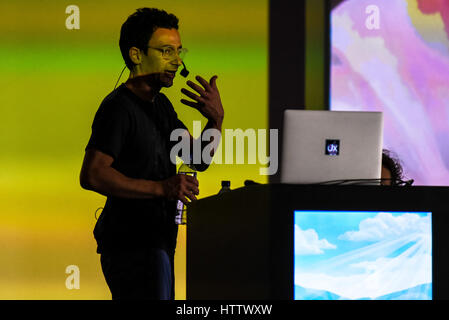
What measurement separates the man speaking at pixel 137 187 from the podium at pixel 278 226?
0.42 meters

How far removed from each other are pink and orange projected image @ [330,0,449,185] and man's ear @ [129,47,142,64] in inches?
64.3

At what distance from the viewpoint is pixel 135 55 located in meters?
3.36

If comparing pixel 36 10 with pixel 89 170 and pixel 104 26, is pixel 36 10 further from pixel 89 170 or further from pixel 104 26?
pixel 89 170

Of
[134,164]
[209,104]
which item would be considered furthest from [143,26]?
[134,164]

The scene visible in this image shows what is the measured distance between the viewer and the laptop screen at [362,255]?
2188mm

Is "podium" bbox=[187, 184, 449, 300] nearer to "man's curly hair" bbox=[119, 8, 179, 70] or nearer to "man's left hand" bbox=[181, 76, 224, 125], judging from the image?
"man's left hand" bbox=[181, 76, 224, 125]

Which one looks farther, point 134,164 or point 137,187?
point 134,164

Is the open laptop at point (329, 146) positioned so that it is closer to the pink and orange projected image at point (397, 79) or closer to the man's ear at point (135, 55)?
the man's ear at point (135, 55)

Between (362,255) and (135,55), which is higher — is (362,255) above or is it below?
below

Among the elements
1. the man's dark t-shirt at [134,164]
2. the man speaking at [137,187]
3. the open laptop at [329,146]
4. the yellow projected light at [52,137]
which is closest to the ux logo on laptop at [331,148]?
the open laptop at [329,146]

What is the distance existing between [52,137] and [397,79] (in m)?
2.11

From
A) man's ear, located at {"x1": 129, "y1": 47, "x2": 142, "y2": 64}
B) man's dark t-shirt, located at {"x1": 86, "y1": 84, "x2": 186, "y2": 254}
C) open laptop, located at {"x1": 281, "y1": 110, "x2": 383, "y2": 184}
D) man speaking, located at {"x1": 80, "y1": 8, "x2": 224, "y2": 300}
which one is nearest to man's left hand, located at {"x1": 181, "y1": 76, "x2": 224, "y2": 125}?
man speaking, located at {"x1": 80, "y1": 8, "x2": 224, "y2": 300}

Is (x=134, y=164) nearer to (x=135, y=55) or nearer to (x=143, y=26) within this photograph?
(x=135, y=55)
